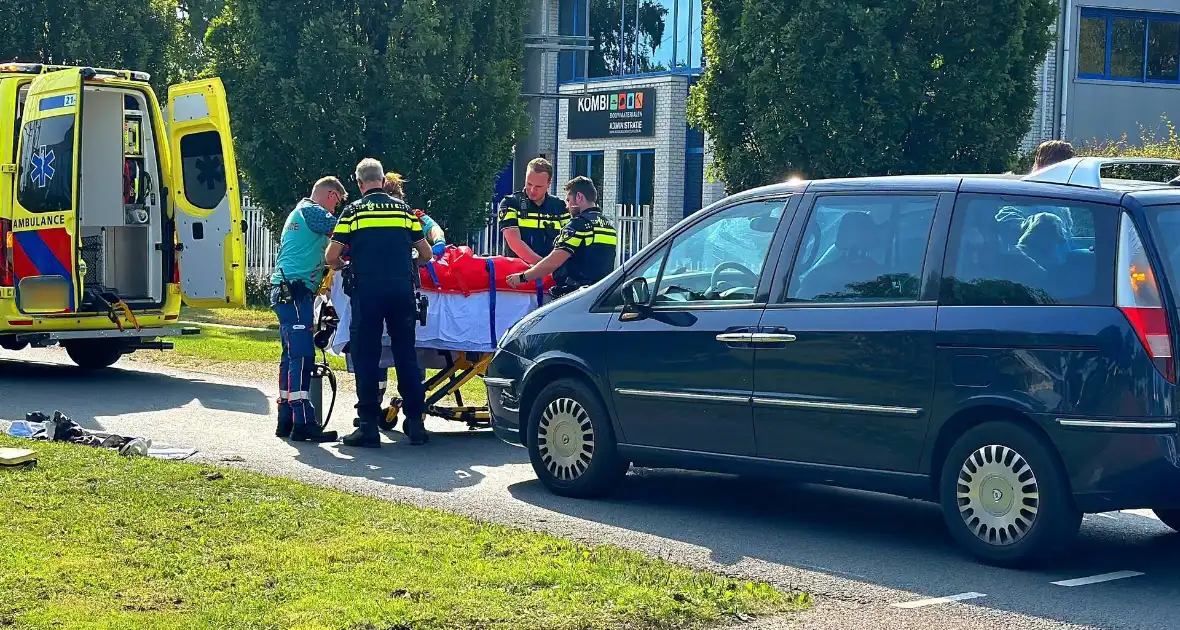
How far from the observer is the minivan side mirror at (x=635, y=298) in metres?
8.21

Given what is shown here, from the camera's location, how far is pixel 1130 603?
20.4 ft

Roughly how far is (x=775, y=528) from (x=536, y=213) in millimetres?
4518

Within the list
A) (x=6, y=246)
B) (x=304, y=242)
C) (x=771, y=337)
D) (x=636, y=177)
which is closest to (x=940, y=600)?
(x=771, y=337)

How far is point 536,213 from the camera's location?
11719 millimetres

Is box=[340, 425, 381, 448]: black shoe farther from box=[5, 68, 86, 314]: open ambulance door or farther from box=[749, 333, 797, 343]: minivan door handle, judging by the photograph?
box=[5, 68, 86, 314]: open ambulance door

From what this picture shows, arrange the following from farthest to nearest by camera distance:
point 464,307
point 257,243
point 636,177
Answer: point 636,177, point 257,243, point 464,307

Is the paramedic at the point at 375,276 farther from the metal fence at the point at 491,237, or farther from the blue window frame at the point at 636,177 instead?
the blue window frame at the point at 636,177

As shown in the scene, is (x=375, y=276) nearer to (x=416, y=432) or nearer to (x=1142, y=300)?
(x=416, y=432)

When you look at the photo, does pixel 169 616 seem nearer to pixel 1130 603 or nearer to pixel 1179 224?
pixel 1130 603

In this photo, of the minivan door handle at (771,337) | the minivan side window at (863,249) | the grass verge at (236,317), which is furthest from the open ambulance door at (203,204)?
the minivan side window at (863,249)

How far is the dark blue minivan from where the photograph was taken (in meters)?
6.45

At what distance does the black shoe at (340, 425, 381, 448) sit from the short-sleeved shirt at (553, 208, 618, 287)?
5.08ft

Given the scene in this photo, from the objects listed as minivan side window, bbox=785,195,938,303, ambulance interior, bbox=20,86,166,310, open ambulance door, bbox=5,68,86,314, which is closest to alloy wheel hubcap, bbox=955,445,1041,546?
minivan side window, bbox=785,195,938,303

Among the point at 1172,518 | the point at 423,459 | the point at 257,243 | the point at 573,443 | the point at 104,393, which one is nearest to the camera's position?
the point at 1172,518
